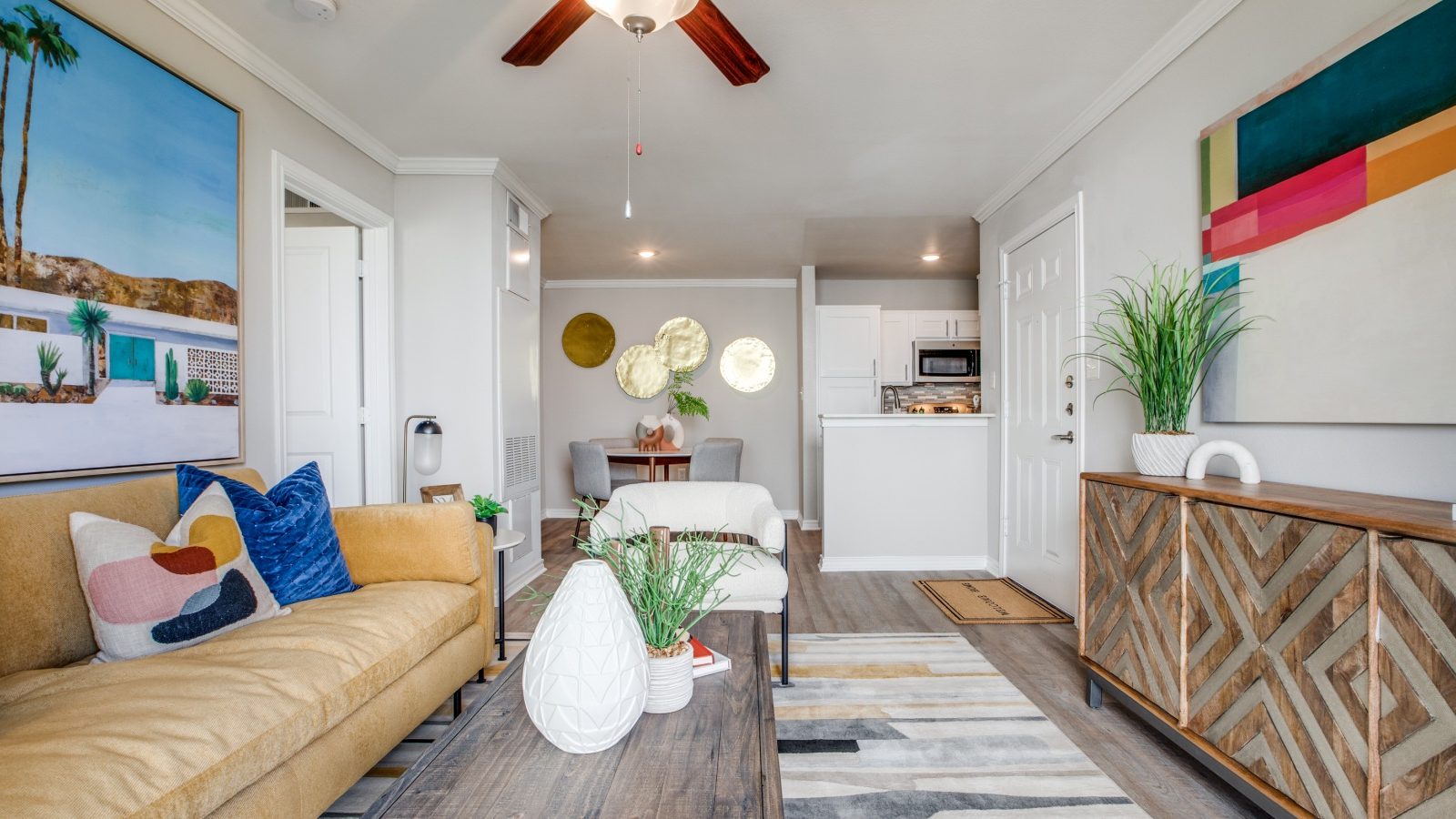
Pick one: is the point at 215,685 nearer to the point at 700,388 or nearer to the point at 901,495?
the point at 901,495

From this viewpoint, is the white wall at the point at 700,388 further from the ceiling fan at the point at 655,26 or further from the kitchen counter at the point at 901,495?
the ceiling fan at the point at 655,26

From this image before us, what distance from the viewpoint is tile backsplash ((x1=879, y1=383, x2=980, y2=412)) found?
21.5ft

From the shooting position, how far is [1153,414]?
7.25ft

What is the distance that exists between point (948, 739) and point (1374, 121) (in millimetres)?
2061

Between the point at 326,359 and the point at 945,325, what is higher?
the point at 945,325

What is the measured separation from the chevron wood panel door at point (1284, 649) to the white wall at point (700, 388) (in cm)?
503

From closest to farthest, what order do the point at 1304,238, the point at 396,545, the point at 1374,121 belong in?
the point at 1374,121 < the point at 1304,238 < the point at 396,545

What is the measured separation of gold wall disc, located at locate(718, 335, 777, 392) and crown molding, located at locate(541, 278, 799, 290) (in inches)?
23.5

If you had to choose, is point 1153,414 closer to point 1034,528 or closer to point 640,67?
point 1034,528

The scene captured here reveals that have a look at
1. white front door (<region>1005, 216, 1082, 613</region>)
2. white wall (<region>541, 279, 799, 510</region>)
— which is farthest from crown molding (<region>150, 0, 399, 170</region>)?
white front door (<region>1005, 216, 1082, 613</region>)

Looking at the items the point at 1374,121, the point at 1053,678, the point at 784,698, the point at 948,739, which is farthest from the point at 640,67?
the point at 1053,678

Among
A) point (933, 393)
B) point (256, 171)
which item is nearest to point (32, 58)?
point (256, 171)

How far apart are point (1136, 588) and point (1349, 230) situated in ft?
3.71

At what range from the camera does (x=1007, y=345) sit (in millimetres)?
4113
